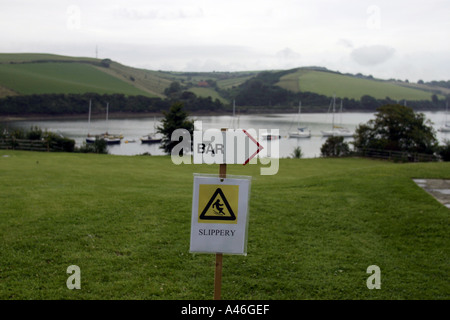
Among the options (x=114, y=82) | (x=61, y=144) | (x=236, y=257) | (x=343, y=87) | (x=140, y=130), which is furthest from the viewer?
(x=343, y=87)

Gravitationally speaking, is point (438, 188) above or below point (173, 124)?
below

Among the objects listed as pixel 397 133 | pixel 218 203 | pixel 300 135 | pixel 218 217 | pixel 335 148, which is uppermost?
pixel 300 135

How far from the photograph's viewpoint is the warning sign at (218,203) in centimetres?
447

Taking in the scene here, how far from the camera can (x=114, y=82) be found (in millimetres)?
124375

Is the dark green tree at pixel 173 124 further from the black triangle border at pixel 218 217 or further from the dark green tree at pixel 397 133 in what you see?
the black triangle border at pixel 218 217

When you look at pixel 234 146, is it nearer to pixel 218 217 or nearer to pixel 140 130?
pixel 218 217

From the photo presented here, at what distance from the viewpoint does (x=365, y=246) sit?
7.88 meters

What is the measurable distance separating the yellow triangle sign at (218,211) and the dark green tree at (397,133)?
40345 millimetres

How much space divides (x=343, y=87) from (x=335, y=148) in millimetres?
96502

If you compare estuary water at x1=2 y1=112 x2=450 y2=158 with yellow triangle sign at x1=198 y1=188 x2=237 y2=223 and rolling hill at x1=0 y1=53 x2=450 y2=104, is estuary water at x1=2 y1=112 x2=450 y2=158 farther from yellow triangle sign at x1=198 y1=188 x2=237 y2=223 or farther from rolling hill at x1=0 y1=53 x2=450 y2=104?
yellow triangle sign at x1=198 y1=188 x2=237 y2=223

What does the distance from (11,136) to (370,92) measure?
115m

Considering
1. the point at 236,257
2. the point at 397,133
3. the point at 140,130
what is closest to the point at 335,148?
the point at 397,133
